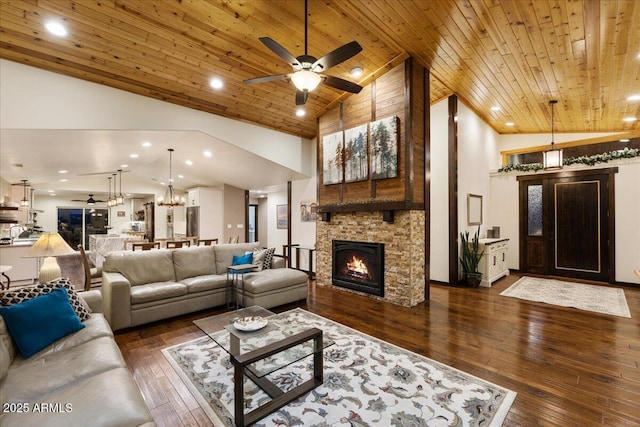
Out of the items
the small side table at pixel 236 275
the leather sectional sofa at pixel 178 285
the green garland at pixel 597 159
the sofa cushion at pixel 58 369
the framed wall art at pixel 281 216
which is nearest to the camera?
the sofa cushion at pixel 58 369

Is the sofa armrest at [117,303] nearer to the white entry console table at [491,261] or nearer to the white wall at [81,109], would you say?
the white wall at [81,109]

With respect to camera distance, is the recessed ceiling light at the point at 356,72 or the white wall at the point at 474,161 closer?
the recessed ceiling light at the point at 356,72

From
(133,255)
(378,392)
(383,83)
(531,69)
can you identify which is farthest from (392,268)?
(133,255)

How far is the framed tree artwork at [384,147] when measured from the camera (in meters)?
4.67

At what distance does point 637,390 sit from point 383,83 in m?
4.65

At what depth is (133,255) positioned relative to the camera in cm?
427

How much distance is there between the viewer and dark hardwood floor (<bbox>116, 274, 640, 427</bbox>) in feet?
7.18

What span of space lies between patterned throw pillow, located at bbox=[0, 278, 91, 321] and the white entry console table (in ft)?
20.6

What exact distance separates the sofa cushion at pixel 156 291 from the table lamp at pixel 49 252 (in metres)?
0.84

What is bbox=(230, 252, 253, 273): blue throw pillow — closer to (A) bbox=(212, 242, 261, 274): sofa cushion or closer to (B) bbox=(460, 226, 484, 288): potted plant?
(A) bbox=(212, 242, 261, 274): sofa cushion

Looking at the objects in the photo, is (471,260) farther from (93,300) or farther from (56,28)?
(56,28)

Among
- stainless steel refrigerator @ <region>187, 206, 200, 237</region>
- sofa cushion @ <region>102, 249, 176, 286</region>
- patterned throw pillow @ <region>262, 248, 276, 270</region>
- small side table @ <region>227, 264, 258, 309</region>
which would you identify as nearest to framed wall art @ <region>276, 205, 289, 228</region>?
stainless steel refrigerator @ <region>187, 206, 200, 237</region>

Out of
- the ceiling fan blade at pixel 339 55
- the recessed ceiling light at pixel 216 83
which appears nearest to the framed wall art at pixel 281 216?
the recessed ceiling light at pixel 216 83

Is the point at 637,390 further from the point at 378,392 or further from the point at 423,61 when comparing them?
the point at 423,61
